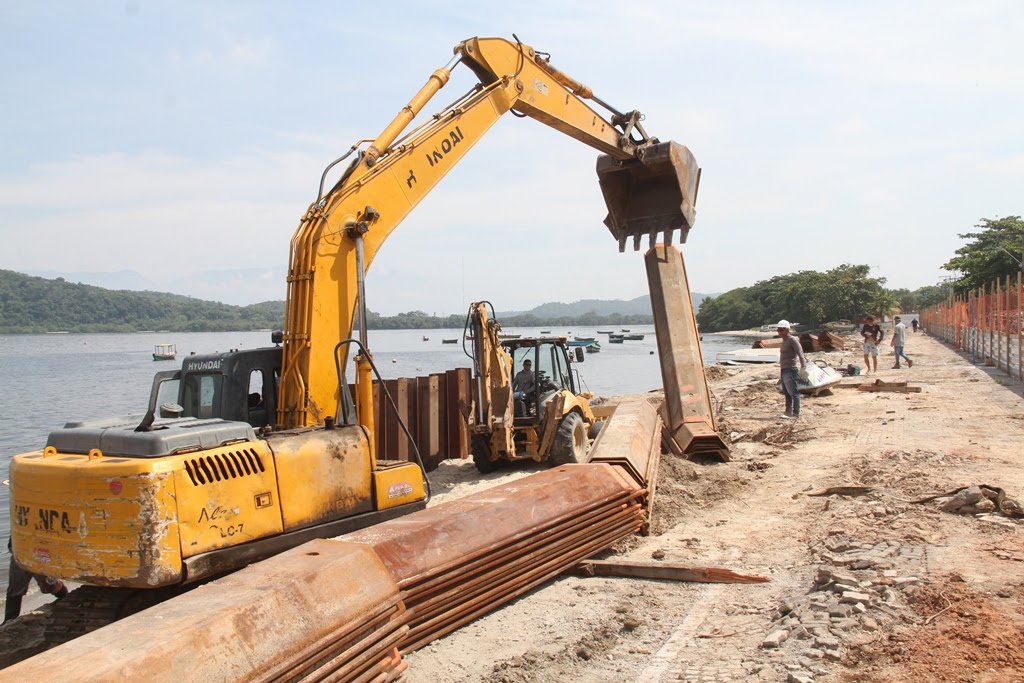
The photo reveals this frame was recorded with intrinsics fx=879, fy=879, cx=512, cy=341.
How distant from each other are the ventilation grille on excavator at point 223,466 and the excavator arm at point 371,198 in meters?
1.25

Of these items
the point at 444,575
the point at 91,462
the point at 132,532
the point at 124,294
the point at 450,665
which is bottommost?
the point at 450,665

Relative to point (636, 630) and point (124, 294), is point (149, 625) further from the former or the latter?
point (124, 294)

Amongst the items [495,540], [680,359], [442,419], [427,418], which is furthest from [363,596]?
[442,419]

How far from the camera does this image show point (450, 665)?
5465 mm

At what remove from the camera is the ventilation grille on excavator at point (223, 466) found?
206 inches

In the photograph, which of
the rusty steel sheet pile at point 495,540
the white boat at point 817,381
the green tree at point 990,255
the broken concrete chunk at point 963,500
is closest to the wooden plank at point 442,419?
the rusty steel sheet pile at point 495,540

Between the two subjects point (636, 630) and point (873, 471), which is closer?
point (636, 630)

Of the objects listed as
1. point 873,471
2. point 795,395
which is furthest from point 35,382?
point 873,471

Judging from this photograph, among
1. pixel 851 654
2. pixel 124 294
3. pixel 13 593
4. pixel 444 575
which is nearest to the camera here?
pixel 851 654

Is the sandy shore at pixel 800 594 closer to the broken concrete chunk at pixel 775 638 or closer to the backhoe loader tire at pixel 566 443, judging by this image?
the broken concrete chunk at pixel 775 638

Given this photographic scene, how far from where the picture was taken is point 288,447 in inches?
230

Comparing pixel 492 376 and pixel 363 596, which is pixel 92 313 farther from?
pixel 363 596

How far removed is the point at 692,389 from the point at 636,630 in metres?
7.10

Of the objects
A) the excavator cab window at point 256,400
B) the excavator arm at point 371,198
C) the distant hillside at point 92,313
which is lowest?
the excavator cab window at point 256,400
